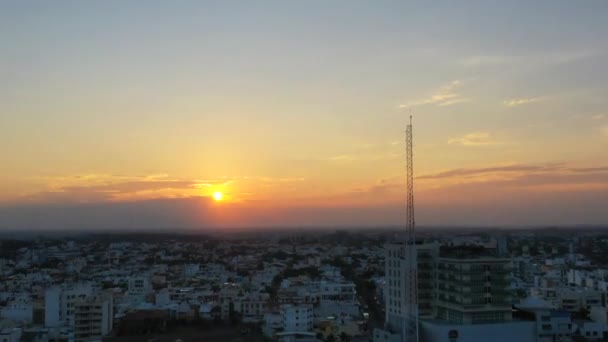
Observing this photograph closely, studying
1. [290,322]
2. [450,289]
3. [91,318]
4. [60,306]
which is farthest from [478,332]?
[60,306]

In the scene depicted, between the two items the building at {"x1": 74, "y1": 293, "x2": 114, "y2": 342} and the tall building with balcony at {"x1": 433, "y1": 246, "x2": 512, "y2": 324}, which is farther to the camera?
the building at {"x1": 74, "y1": 293, "x2": 114, "y2": 342}

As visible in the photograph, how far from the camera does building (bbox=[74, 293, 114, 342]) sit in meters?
17.5

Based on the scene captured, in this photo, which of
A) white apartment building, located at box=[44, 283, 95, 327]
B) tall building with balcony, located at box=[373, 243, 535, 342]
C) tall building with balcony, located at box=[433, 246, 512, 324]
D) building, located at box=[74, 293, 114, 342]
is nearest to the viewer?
tall building with balcony, located at box=[373, 243, 535, 342]

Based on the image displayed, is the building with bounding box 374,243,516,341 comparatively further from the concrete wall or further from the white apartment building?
the white apartment building

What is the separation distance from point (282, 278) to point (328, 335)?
13.7 metres

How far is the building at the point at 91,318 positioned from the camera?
57.4 ft

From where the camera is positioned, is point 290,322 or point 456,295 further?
point 290,322

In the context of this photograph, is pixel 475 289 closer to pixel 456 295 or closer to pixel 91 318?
pixel 456 295

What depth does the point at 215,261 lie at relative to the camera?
42219mm

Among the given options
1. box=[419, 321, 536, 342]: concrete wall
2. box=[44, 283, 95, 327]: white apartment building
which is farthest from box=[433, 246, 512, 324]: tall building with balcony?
box=[44, 283, 95, 327]: white apartment building

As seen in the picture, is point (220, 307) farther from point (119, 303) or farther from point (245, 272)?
point (245, 272)

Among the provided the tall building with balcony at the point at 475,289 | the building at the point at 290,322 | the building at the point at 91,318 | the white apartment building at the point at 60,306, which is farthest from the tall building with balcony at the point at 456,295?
the white apartment building at the point at 60,306

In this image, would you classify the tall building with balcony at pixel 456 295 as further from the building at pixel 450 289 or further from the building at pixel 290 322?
the building at pixel 290 322

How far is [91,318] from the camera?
58.3ft
